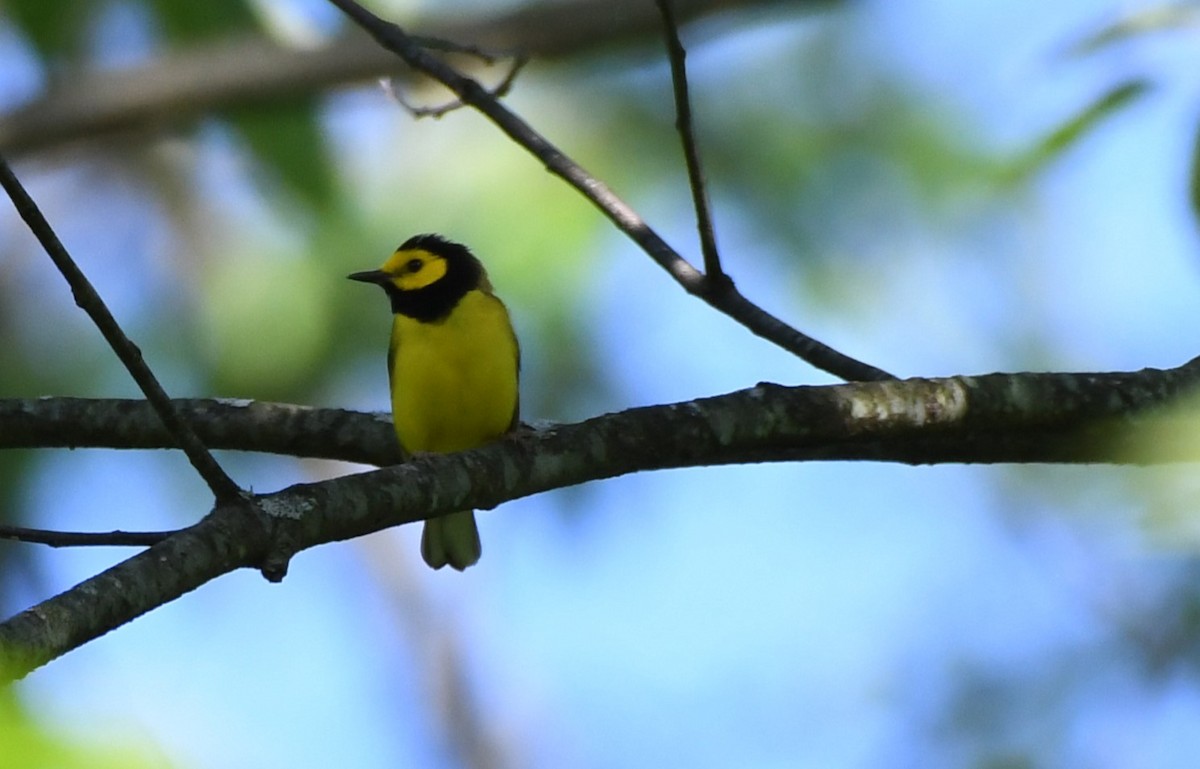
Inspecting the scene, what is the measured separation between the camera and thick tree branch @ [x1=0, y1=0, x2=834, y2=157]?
8.02 m

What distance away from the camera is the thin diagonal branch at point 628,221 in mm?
5043

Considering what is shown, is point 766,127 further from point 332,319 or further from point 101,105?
point 101,105

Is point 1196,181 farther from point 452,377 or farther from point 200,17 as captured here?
point 200,17

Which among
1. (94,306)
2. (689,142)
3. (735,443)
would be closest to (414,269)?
(689,142)

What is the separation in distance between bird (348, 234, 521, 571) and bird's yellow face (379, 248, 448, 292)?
0.11 metres

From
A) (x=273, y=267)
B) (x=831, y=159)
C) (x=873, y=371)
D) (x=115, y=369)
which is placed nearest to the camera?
(x=873, y=371)

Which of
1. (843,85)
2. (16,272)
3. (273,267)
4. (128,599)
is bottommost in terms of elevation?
(128,599)

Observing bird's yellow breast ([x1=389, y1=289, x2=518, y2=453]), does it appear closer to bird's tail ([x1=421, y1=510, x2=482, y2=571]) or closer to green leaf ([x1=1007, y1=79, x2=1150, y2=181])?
bird's tail ([x1=421, y1=510, x2=482, y2=571])

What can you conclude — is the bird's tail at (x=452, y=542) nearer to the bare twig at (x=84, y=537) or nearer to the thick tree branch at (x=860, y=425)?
the thick tree branch at (x=860, y=425)

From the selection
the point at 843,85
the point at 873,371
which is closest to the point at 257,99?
the point at 873,371

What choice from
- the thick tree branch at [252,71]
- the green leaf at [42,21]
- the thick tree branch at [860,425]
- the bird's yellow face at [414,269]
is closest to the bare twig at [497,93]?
the bird's yellow face at [414,269]

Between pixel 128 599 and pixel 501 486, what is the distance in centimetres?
124

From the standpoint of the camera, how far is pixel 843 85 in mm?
13227

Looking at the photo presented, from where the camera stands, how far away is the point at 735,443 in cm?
400
